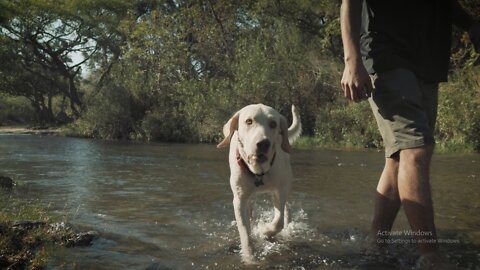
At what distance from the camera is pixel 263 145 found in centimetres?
391

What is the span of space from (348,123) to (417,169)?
55.3 ft

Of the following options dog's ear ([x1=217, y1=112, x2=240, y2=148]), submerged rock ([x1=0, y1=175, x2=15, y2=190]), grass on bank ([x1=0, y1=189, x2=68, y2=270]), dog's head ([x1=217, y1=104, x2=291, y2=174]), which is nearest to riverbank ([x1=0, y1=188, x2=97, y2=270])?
grass on bank ([x1=0, y1=189, x2=68, y2=270])

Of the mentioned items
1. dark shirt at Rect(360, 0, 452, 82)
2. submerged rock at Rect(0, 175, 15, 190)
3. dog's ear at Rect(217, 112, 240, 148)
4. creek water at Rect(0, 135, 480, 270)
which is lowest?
creek water at Rect(0, 135, 480, 270)

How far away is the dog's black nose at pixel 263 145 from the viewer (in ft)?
12.8

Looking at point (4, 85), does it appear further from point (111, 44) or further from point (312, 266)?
point (312, 266)

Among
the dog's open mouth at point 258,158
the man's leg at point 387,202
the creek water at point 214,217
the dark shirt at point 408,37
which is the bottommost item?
the creek water at point 214,217

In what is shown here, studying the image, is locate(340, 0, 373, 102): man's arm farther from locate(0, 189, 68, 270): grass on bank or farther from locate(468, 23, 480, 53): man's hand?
locate(0, 189, 68, 270): grass on bank

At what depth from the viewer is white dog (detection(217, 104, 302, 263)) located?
3.96 metres

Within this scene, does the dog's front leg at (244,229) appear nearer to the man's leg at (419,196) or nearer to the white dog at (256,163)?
the white dog at (256,163)

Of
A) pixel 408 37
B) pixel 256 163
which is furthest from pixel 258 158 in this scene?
pixel 408 37

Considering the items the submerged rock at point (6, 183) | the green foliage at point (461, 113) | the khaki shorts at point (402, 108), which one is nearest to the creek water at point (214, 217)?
the submerged rock at point (6, 183)

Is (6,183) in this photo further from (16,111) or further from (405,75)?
(16,111)

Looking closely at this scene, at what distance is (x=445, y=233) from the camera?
14.6ft

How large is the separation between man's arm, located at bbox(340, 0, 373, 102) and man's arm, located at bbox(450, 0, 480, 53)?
35.1 inches
